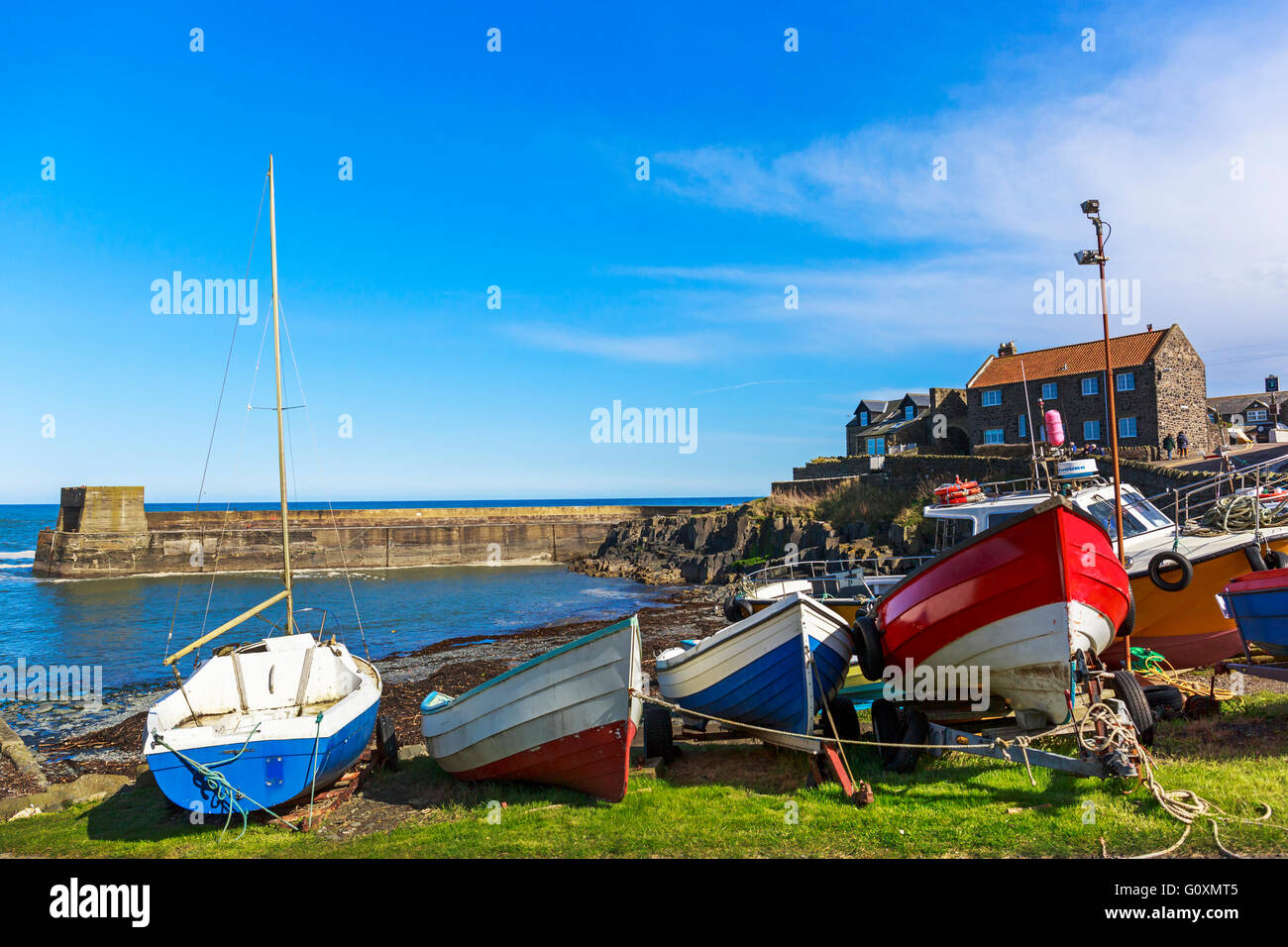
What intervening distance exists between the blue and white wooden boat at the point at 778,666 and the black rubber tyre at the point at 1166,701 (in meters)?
3.65

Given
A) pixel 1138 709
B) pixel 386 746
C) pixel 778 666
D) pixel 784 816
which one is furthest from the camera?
pixel 386 746

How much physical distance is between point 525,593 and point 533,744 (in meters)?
35.3

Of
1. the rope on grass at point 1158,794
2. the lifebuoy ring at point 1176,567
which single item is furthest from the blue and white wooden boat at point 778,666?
the lifebuoy ring at point 1176,567

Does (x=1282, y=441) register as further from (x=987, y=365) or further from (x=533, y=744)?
(x=533, y=744)

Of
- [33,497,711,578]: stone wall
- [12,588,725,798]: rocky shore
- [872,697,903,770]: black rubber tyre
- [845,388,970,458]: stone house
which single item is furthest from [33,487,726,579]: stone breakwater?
[872,697,903,770]: black rubber tyre

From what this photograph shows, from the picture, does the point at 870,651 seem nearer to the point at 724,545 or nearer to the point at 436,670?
the point at 436,670

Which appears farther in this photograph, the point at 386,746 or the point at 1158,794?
the point at 386,746

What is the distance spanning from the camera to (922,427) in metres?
52.9

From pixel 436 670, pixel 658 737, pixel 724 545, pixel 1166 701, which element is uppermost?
pixel 1166 701

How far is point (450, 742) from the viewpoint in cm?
945

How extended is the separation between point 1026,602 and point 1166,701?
9.77 feet

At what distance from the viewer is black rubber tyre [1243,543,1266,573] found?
10.7 meters

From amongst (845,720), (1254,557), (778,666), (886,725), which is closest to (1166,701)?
(1254,557)
